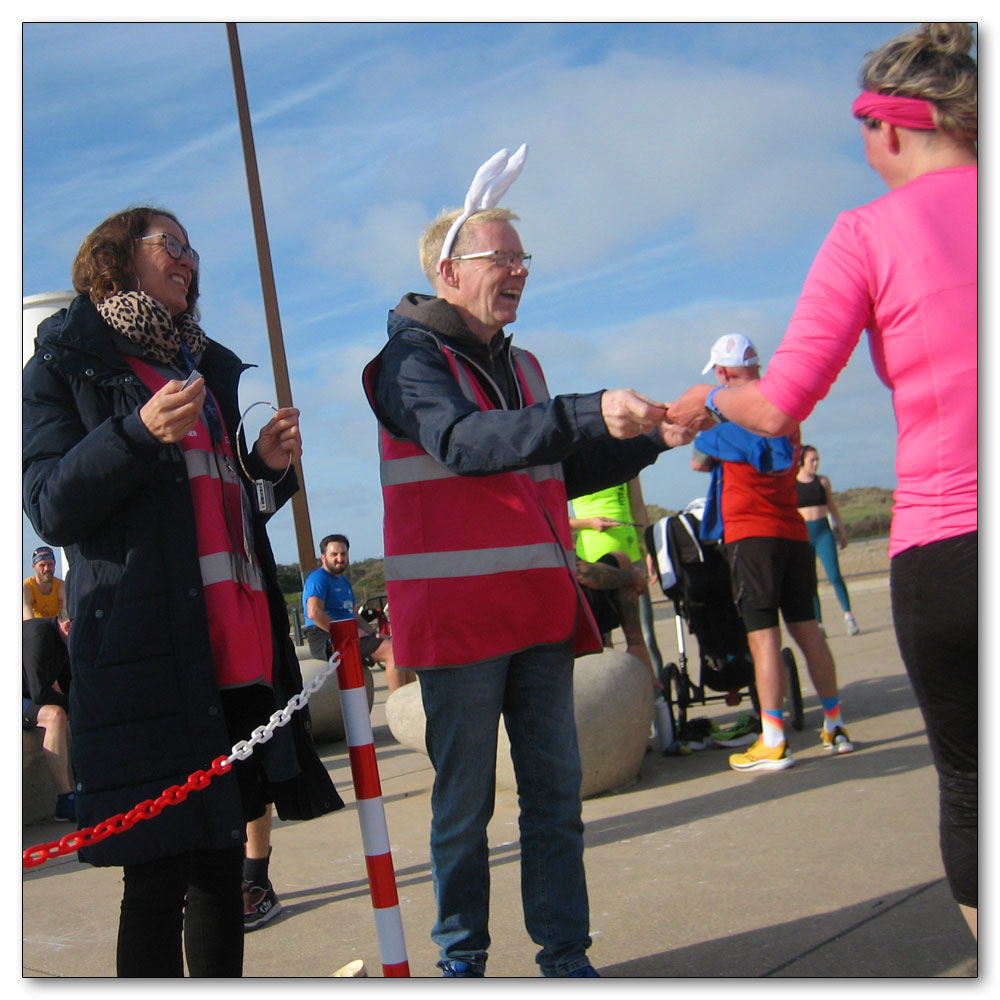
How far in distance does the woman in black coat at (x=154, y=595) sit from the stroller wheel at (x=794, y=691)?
3926 millimetres

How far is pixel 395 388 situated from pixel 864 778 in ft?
10.6

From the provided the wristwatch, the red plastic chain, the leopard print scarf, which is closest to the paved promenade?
the red plastic chain

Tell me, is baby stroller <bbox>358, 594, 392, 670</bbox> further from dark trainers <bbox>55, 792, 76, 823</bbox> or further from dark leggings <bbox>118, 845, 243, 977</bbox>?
dark leggings <bbox>118, 845, 243, 977</bbox>

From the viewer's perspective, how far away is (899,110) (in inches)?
88.3

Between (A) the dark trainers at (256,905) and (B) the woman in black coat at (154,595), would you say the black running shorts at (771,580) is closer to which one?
(A) the dark trainers at (256,905)

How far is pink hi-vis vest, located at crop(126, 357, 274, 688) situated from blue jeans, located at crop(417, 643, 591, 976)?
470mm

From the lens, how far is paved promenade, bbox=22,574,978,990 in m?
3.12

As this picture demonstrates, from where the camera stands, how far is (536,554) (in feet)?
9.48

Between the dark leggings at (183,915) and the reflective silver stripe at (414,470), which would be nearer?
the dark leggings at (183,915)

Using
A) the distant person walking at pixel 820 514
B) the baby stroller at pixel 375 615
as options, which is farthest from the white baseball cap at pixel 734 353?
the distant person walking at pixel 820 514

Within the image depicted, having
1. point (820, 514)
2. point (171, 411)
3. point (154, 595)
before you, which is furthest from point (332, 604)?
point (171, 411)

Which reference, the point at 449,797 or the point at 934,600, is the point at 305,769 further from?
the point at 934,600

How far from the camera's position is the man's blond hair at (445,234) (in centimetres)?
308

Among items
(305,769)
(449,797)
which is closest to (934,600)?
(449,797)
